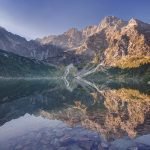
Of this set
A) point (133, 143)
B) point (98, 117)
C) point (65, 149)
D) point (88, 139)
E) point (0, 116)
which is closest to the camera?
point (65, 149)

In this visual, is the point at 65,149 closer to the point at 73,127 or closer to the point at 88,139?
the point at 88,139

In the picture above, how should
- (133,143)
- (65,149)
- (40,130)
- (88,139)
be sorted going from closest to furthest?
(65,149) < (133,143) < (88,139) < (40,130)

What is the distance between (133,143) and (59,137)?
8715 millimetres

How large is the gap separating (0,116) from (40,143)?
82.4ft

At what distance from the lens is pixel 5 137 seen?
1430 inches

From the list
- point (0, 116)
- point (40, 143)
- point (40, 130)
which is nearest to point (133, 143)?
point (40, 143)

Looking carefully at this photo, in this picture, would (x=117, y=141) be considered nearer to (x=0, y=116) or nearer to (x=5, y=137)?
(x=5, y=137)

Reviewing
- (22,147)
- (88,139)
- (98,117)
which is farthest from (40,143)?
(98,117)

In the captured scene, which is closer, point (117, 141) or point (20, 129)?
point (117, 141)

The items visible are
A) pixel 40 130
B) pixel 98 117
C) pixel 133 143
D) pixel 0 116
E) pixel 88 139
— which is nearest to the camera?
pixel 133 143

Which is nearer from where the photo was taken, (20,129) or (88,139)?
(88,139)

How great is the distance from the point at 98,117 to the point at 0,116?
1798 centimetres

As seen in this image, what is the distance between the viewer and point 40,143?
32656mm

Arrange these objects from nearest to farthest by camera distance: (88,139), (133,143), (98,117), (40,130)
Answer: (133,143), (88,139), (40,130), (98,117)
